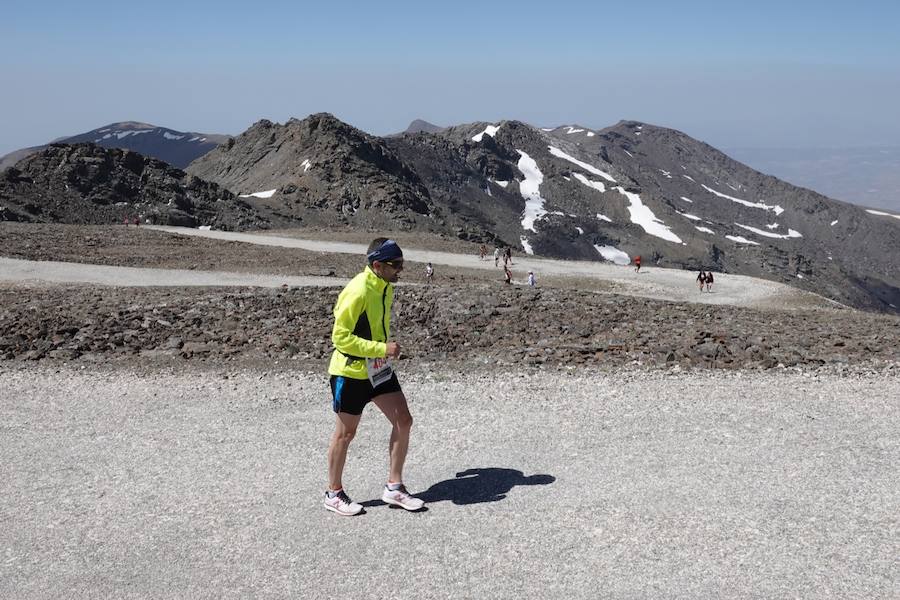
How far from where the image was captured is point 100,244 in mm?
40344

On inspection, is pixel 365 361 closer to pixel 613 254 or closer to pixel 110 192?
pixel 110 192

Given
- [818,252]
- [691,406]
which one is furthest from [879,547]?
[818,252]

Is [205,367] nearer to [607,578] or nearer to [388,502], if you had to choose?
[388,502]

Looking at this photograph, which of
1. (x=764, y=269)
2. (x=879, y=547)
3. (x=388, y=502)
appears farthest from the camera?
(x=764, y=269)

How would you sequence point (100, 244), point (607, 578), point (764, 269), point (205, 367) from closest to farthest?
point (607, 578) < point (205, 367) < point (100, 244) < point (764, 269)

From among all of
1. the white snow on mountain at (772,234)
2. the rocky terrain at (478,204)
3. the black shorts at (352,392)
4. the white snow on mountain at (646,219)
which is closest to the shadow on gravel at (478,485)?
the black shorts at (352,392)

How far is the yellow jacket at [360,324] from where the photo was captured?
23.4ft

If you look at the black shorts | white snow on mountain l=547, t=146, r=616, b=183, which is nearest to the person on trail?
the black shorts

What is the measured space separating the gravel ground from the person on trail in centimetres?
63

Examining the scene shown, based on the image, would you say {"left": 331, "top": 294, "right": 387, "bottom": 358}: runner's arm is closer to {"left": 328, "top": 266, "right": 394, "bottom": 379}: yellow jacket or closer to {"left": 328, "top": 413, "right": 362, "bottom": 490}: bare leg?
{"left": 328, "top": 266, "right": 394, "bottom": 379}: yellow jacket

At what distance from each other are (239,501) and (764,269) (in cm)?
12960

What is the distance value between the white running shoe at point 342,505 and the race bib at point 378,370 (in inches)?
51.4

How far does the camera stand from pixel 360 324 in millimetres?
7277

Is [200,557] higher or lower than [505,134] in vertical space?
lower
